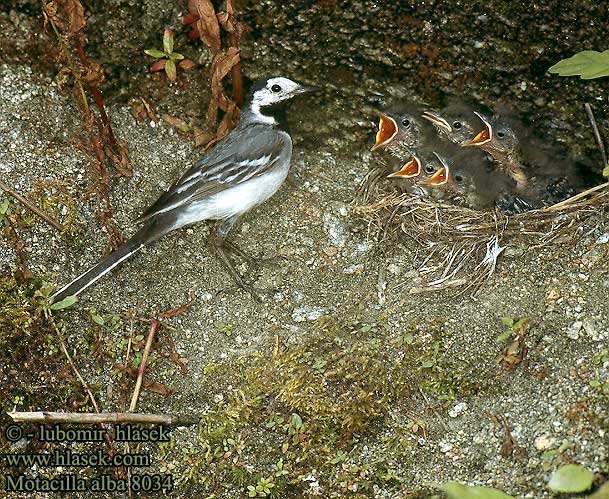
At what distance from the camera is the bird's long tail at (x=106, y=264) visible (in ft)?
16.9

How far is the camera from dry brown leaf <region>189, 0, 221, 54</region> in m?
5.42

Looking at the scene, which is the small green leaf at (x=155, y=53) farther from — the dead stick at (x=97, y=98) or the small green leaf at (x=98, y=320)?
the small green leaf at (x=98, y=320)

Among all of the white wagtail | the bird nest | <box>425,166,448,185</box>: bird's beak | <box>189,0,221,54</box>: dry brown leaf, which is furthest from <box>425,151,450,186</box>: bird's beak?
<box>189,0,221,54</box>: dry brown leaf

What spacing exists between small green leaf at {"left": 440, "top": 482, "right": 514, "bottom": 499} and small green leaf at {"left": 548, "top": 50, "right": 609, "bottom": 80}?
7.23 feet

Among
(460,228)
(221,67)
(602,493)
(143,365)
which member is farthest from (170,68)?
(602,493)

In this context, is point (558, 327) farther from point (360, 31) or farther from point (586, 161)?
point (360, 31)

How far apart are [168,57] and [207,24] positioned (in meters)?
0.43

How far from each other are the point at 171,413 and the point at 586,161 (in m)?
3.02

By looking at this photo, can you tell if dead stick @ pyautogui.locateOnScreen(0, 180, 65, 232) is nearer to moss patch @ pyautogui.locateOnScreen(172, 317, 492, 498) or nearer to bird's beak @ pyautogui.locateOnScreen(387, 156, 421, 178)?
moss patch @ pyautogui.locateOnScreen(172, 317, 492, 498)

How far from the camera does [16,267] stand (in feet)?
17.1

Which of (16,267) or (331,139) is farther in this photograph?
(331,139)

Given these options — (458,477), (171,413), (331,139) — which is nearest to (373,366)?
(458,477)

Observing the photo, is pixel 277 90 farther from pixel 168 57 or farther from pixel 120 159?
pixel 120 159

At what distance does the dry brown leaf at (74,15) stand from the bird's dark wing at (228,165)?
1089 mm
